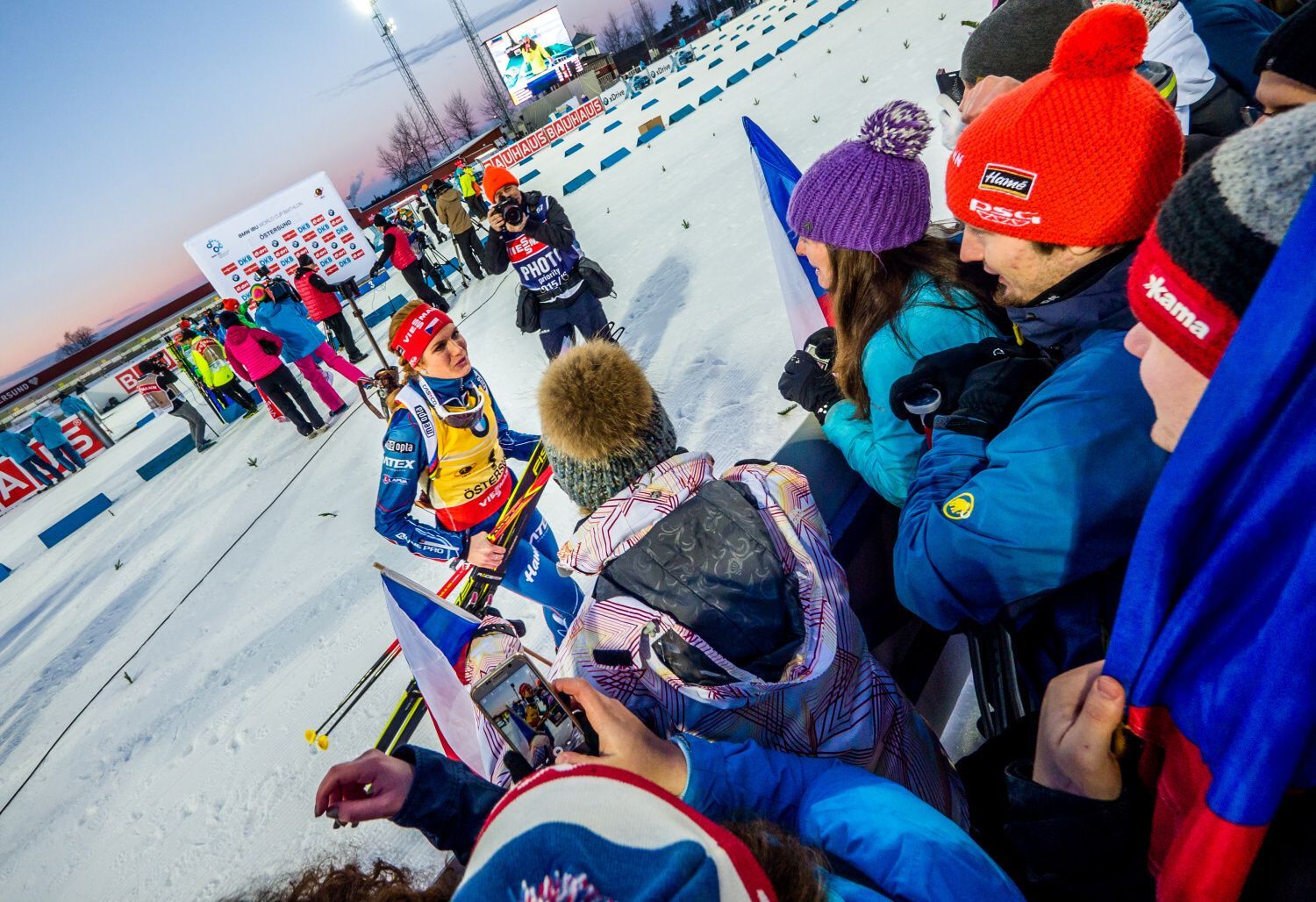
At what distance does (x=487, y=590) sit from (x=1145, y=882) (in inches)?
91.9

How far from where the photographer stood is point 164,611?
5277mm

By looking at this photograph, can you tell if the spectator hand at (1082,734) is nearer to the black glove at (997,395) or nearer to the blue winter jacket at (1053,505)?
the blue winter jacket at (1053,505)

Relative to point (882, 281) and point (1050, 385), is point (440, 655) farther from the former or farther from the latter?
point (882, 281)

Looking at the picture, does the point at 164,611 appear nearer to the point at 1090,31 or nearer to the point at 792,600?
the point at 792,600

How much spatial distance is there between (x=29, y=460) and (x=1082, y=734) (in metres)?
17.2

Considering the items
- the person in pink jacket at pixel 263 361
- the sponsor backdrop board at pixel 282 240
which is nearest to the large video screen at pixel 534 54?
the sponsor backdrop board at pixel 282 240

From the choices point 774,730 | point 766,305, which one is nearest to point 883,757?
point 774,730

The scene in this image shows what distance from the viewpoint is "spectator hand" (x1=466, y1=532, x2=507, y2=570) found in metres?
2.67

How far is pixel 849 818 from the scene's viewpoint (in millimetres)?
800

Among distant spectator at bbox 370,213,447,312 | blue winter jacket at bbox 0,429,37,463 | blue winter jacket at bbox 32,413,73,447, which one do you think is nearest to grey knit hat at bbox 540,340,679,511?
distant spectator at bbox 370,213,447,312

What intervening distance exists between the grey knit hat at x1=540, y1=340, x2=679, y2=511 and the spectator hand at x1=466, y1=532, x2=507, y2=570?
4.13 feet

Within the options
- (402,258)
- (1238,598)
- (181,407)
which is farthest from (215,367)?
(1238,598)

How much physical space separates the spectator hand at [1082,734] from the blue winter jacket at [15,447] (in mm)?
16937

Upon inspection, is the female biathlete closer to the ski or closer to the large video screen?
the ski
